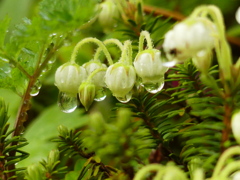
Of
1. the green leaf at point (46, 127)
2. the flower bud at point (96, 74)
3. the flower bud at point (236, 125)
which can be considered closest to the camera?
the flower bud at point (236, 125)

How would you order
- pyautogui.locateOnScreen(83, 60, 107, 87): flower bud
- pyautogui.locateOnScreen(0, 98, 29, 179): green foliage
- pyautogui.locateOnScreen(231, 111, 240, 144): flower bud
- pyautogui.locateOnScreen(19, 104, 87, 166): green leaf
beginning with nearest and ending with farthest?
1. pyautogui.locateOnScreen(231, 111, 240, 144): flower bud
2. pyautogui.locateOnScreen(0, 98, 29, 179): green foliage
3. pyautogui.locateOnScreen(83, 60, 107, 87): flower bud
4. pyautogui.locateOnScreen(19, 104, 87, 166): green leaf

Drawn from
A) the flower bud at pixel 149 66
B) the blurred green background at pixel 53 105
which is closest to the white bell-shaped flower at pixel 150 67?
the flower bud at pixel 149 66

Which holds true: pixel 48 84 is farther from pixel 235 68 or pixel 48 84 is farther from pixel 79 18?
pixel 235 68

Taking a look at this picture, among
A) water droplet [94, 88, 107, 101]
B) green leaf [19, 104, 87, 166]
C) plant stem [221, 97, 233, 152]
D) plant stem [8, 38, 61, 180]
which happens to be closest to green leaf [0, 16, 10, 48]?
plant stem [8, 38, 61, 180]

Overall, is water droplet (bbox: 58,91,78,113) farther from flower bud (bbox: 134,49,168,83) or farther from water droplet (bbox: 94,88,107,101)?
flower bud (bbox: 134,49,168,83)

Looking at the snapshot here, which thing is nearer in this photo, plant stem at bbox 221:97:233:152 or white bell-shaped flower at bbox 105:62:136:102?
plant stem at bbox 221:97:233:152

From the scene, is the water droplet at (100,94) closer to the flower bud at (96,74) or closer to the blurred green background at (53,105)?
the flower bud at (96,74)

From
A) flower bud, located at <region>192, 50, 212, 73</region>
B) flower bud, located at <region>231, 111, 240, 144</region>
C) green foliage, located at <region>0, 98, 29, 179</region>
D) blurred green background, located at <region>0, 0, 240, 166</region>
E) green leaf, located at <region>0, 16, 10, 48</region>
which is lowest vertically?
flower bud, located at <region>231, 111, 240, 144</region>

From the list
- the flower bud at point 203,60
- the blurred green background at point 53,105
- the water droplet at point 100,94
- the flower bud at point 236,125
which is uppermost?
the blurred green background at point 53,105
